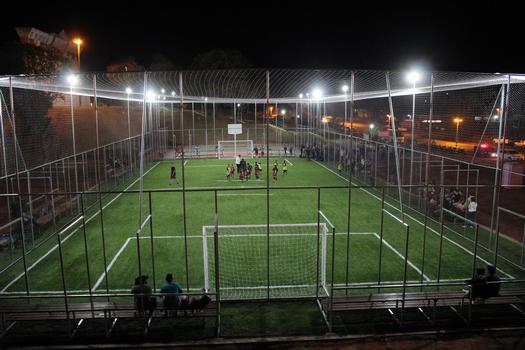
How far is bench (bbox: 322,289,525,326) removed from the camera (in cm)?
838

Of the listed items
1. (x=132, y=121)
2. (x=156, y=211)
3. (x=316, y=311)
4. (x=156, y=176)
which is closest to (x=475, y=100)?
(x=316, y=311)

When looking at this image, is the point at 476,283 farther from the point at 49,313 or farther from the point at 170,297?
the point at 49,313

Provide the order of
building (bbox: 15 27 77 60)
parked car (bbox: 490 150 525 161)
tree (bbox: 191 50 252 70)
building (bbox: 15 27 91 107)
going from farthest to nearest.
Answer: tree (bbox: 191 50 252 70), building (bbox: 15 27 77 60), building (bbox: 15 27 91 107), parked car (bbox: 490 150 525 161)

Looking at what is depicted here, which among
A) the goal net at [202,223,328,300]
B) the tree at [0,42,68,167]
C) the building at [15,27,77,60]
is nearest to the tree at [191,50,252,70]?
the building at [15,27,77,60]

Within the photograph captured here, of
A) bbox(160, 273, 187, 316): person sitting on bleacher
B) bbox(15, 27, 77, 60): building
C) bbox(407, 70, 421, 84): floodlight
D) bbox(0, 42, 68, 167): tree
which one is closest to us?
bbox(160, 273, 187, 316): person sitting on bleacher

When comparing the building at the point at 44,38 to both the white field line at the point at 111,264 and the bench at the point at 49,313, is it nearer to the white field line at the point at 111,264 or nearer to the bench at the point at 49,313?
the white field line at the point at 111,264

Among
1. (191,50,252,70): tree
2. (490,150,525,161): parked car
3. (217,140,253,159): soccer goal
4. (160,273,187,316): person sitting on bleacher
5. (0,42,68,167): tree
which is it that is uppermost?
(191,50,252,70): tree

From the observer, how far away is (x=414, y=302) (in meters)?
8.68

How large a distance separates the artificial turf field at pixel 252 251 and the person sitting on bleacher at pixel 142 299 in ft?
1.71

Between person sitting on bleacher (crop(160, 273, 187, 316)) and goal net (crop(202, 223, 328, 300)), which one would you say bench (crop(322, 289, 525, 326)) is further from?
person sitting on bleacher (crop(160, 273, 187, 316))

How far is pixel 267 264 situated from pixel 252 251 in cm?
299

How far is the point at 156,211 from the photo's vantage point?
704 inches

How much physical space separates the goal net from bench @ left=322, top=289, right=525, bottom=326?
757 millimetres

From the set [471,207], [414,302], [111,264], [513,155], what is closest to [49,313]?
[111,264]
